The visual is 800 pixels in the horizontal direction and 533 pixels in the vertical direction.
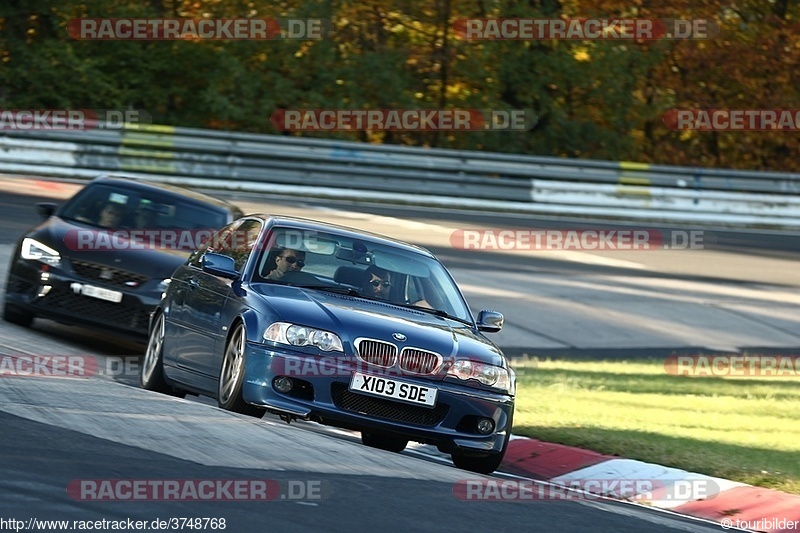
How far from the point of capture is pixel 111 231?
13.3 m

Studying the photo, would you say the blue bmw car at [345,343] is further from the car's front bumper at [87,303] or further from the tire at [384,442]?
the car's front bumper at [87,303]

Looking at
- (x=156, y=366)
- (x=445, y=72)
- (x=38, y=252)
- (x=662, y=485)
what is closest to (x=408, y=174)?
(x=445, y=72)

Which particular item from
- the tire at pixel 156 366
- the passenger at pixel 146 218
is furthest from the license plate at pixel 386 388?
the passenger at pixel 146 218

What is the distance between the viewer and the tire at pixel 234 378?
853 cm

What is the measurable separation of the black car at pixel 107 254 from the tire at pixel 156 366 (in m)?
1.86

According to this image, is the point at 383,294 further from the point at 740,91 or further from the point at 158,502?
the point at 740,91

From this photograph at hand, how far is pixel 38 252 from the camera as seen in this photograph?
12.9 m

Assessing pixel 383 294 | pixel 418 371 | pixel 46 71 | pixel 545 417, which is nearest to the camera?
pixel 418 371

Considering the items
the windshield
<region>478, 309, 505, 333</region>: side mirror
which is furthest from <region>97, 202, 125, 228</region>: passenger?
<region>478, 309, 505, 333</region>: side mirror

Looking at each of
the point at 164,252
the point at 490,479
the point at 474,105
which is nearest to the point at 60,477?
the point at 490,479

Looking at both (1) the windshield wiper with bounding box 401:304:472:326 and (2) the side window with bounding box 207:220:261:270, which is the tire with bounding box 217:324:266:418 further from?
(1) the windshield wiper with bounding box 401:304:472:326

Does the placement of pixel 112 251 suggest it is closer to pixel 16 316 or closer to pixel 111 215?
pixel 111 215

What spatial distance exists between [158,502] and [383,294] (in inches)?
139

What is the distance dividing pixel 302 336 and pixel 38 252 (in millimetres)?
5309
